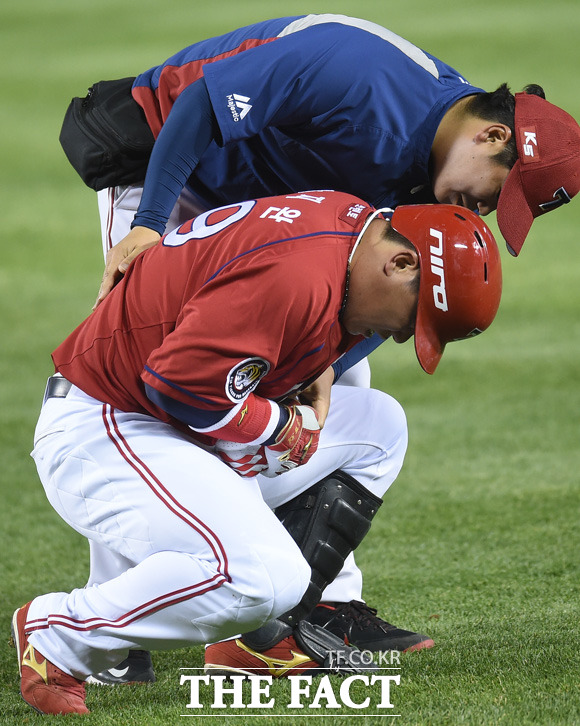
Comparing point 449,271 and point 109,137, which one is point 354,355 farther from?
point 109,137

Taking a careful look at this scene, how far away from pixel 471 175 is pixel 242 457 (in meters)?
0.96

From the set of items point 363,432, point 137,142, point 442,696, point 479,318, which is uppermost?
point 137,142

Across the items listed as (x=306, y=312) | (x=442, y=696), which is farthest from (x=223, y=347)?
(x=442, y=696)

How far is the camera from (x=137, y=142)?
3059 mm

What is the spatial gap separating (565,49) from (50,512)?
14.1 meters

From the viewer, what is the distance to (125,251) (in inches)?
110

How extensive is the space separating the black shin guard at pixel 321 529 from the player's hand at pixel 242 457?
0.28 m

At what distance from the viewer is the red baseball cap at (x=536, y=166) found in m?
2.77

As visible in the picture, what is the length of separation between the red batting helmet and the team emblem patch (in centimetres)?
37

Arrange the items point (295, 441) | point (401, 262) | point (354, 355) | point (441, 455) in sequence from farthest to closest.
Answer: point (441, 455) < point (354, 355) < point (295, 441) < point (401, 262)

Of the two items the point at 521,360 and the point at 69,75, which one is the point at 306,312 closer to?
the point at 521,360

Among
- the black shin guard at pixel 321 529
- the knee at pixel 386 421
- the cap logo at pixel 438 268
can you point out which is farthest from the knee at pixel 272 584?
the cap logo at pixel 438 268

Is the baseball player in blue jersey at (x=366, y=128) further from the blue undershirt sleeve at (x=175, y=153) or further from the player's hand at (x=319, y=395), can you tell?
the player's hand at (x=319, y=395)

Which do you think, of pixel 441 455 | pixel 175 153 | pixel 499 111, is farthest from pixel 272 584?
pixel 441 455
